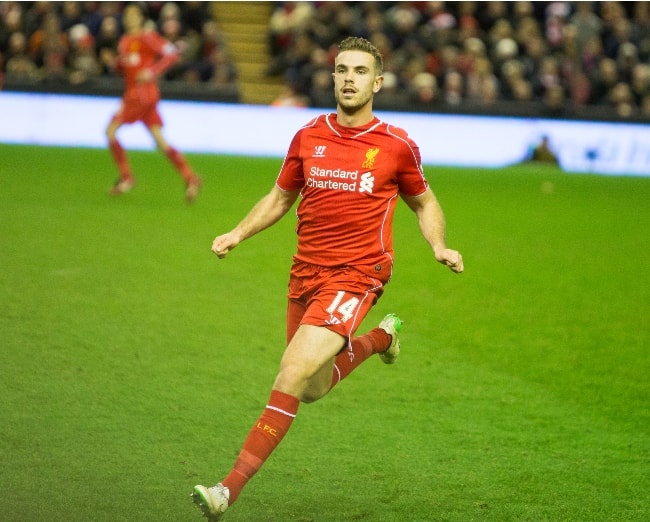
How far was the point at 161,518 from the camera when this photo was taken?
14.4 feet

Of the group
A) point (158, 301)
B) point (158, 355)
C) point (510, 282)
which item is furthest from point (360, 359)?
point (510, 282)

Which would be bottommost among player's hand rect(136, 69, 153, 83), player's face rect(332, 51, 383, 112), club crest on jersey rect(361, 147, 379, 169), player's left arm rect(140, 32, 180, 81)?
player's hand rect(136, 69, 153, 83)

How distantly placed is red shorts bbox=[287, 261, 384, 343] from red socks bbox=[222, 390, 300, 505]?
43cm

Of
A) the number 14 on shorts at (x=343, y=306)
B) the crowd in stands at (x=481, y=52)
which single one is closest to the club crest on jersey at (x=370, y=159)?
the number 14 on shorts at (x=343, y=306)

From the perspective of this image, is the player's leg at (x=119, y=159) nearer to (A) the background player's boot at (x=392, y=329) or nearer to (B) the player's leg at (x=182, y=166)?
(B) the player's leg at (x=182, y=166)

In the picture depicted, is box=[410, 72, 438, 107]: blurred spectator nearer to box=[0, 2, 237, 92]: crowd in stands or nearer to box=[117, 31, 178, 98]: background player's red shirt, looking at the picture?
box=[0, 2, 237, 92]: crowd in stands

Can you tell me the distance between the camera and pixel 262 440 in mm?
4285

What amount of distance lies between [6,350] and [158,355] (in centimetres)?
99

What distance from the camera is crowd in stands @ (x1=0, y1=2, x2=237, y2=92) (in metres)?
19.8

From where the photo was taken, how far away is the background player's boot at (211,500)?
157 inches

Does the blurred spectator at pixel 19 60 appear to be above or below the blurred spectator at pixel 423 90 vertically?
above

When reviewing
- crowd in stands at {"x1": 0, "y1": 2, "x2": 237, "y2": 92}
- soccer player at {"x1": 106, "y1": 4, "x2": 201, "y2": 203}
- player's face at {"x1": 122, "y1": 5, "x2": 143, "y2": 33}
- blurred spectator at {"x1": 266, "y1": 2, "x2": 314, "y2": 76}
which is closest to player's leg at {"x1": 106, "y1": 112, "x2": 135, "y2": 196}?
soccer player at {"x1": 106, "y1": 4, "x2": 201, "y2": 203}

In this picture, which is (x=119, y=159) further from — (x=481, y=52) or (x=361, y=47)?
(x=481, y=52)

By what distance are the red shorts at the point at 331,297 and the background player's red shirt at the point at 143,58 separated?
922cm
